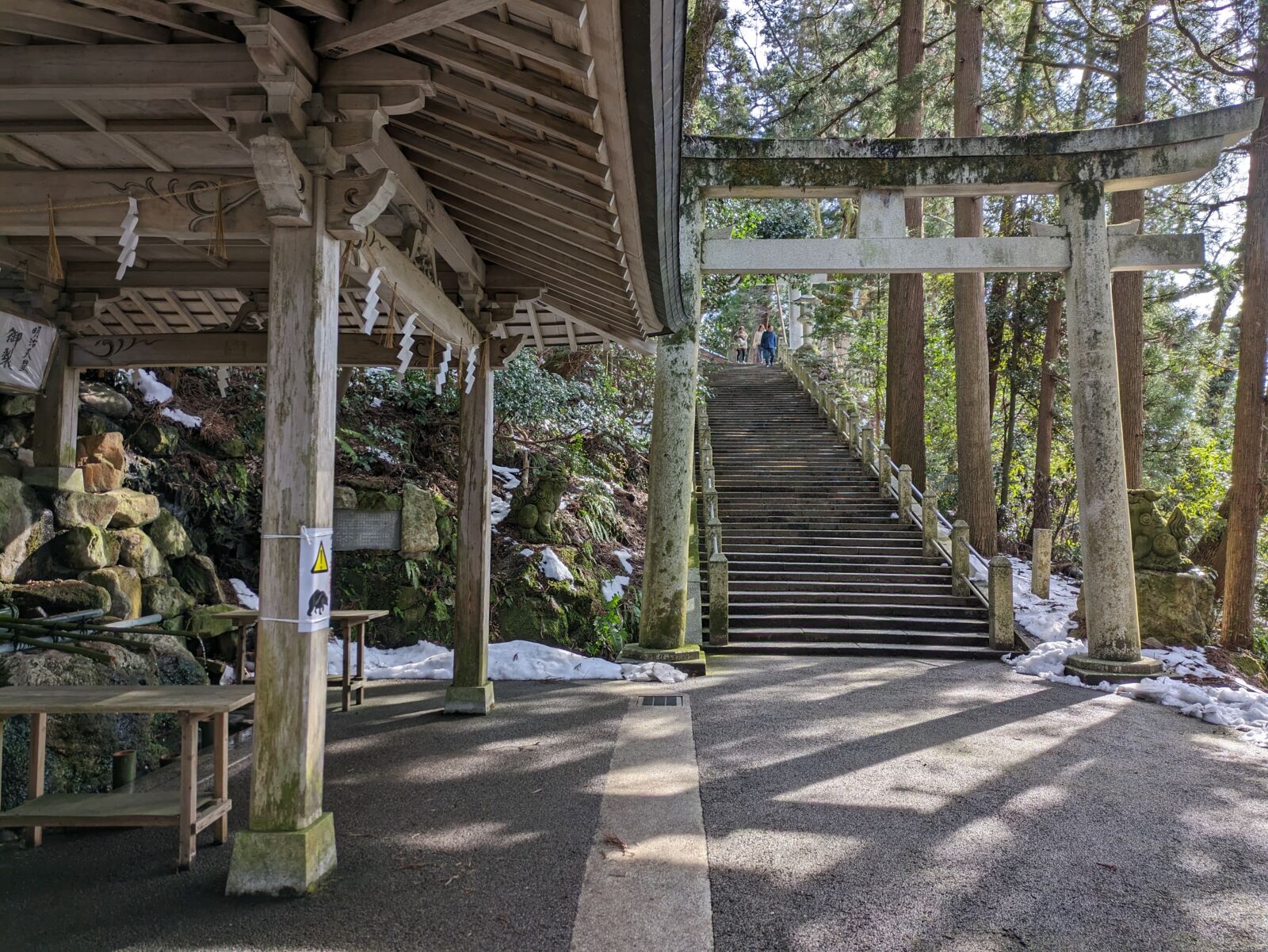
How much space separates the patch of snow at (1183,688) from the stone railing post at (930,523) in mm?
2486

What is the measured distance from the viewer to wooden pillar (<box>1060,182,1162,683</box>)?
8492 millimetres

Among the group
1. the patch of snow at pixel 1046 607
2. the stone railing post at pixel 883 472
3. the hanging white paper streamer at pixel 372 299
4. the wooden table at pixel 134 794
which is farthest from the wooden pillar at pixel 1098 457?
the wooden table at pixel 134 794

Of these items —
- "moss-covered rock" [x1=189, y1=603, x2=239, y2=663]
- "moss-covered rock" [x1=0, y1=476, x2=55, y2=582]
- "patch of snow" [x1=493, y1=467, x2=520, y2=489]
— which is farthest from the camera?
A: "patch of snow" [x1=493, y1=467, x2=520, y2=489]

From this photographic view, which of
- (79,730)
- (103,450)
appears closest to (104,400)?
(103,450)

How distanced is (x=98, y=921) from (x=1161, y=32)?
1740cm

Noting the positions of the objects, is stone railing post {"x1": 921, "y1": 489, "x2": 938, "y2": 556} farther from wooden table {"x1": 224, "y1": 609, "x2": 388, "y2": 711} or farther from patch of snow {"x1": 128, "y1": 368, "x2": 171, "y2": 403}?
patch of snow {"x1": 128, "y1": 368, "x2": 171, "y2": 403}

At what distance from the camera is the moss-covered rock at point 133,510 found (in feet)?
23.3

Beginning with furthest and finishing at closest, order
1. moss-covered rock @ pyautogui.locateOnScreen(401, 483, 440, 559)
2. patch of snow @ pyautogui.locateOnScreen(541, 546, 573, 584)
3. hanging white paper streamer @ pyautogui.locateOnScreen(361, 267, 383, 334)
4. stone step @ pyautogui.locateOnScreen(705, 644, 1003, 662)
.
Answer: stone step @ pyautogui.locateOnScreen(705, 644, 1003, 662), patch of snow @ pyautogui.locateOnScreen(541, 546, 573, 584), moss-covered rock @ pyautogui.locateOnScreen(401, 483, 440, 559), hanging white paper streamer @ pyautogui.locateOnScreen(361, 267, 383, 334)

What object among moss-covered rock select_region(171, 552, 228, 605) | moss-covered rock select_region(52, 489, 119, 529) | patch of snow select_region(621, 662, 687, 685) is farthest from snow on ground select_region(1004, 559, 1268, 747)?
moss-covered rock select_region(52, 489, 119, 529)

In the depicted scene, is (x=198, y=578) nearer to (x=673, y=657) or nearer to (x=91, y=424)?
(x=91, y=424)

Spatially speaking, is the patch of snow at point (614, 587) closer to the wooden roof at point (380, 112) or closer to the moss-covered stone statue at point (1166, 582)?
the wooden roof at point (380, 112)

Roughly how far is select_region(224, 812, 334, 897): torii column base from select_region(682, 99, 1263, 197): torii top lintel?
7.46m

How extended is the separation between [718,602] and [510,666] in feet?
9.58

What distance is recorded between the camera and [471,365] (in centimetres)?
634
